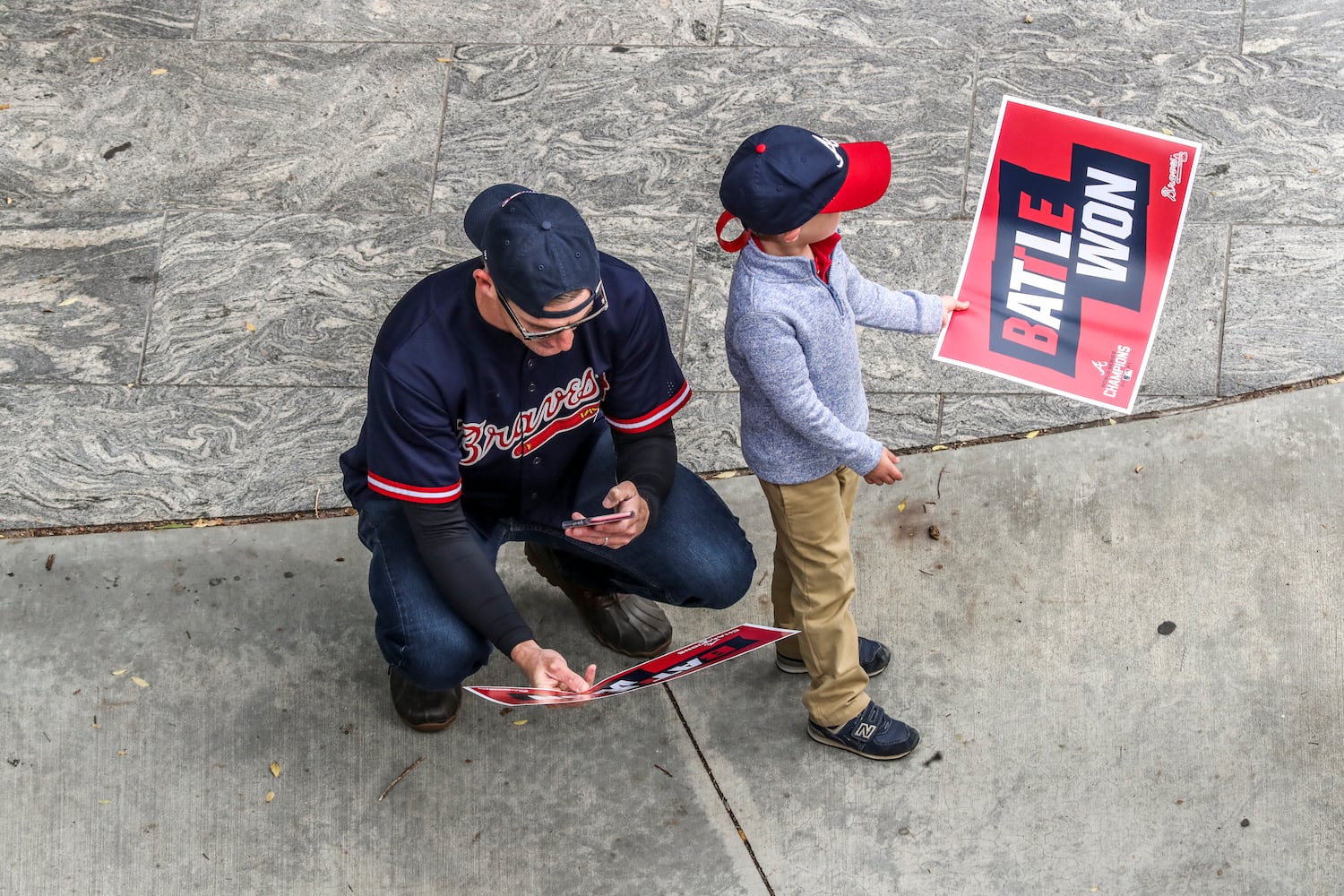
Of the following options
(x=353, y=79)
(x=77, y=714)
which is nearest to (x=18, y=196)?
(x=353, y=79)

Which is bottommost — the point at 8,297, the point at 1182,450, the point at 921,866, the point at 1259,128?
the point at 921,866

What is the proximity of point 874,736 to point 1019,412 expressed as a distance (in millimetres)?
1182

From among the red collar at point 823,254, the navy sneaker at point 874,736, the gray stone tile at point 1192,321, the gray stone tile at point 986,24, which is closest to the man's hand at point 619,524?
the red collar at point 823,254

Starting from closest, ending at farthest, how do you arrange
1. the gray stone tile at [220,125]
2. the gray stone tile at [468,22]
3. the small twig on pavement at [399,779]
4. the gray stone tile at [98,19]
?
the small twig on pavement at [399,779] → the gray stone tile at [220,125] → the gray stone tile at [468,22] → the gray stone tile at [98,19]

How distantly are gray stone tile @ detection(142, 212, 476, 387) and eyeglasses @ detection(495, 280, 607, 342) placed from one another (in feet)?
5.16

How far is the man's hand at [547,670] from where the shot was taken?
9.30ft

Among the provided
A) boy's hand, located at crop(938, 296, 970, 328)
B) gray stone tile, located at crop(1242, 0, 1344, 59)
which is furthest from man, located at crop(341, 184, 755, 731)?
gray stone tile, located at crop(1242, 0, 1344, 59)

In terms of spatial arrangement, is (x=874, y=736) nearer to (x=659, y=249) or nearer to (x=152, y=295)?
(x=659, y=249)

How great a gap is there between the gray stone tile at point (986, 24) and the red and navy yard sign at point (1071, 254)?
5.26ft

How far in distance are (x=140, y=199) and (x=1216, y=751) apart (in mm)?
3799

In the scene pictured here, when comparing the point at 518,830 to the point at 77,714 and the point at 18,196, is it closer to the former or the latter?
the point at 77,714

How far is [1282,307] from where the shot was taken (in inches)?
159

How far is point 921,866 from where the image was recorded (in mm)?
3223

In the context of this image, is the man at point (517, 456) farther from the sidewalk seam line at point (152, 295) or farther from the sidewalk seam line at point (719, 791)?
the sidewalk seam line at point (152, 295)
